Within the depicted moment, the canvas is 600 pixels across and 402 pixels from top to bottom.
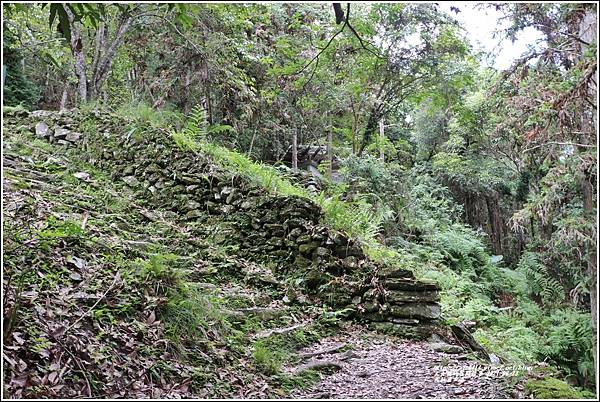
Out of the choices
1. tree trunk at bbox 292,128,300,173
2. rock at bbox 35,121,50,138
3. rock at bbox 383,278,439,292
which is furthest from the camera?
tree trunk at bbox 292,128,300,173

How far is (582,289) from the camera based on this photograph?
2.67m

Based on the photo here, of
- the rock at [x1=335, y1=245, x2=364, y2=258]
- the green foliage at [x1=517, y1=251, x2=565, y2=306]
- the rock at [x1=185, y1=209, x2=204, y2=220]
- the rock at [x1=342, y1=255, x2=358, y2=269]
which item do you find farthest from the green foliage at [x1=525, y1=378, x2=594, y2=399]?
the rock at [x1=185, y1=209, x2=204, y2=220]

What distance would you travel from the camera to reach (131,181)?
717 centimetres

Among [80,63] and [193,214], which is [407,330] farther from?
[80,63]

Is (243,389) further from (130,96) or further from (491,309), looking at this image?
(130,96)

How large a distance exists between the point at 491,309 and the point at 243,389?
4.74 m

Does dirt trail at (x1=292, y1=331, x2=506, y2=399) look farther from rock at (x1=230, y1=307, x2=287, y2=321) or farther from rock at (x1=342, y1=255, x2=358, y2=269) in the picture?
rock at (x1=342, y1=255, x2=358, y2=269)

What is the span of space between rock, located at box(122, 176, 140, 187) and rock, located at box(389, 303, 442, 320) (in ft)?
14.0

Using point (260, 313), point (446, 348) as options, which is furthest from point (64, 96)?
point (446, 348)

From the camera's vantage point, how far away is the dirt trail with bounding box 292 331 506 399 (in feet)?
11.0

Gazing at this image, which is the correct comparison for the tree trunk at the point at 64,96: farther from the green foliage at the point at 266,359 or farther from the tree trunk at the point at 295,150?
the green foliage at the point at 266,359

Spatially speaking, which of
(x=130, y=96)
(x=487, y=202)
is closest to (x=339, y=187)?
(x=487, y=202)

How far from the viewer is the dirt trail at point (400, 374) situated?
336 centimetres

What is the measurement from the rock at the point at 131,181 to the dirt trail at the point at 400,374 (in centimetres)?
403
